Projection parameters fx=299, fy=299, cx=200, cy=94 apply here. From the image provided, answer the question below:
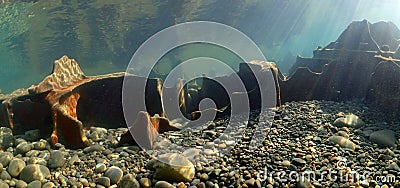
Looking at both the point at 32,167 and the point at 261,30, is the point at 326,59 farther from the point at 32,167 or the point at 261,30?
the point at 261,30

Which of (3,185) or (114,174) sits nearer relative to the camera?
(3,185)

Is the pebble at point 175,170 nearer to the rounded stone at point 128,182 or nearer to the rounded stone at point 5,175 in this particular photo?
the rounded stone at point 128,182

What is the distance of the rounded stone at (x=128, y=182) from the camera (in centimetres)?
264

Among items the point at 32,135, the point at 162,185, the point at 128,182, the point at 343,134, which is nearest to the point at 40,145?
the point at 32,135

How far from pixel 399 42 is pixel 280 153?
7.88 meters

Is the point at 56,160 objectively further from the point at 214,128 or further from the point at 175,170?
the point at 214,128

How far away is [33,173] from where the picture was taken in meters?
2.80

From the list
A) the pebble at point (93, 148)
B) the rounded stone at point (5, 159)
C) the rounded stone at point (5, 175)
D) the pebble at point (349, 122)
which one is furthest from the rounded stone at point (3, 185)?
the pebble at point (349, 122)

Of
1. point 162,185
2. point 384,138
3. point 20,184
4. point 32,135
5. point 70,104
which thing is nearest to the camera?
point 162,185

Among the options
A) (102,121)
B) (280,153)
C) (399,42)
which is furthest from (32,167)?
(399,42)

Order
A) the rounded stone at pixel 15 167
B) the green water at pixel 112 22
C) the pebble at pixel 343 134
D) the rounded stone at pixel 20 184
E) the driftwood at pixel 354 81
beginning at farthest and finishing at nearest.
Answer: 1. the green water at pixel 112 22
2. the driftwood at pixel 354 81
3. the pebble at pixel 343 134
4. the rounded stone at pixel 15 167
5. the rounded stone at pixel 20 184
